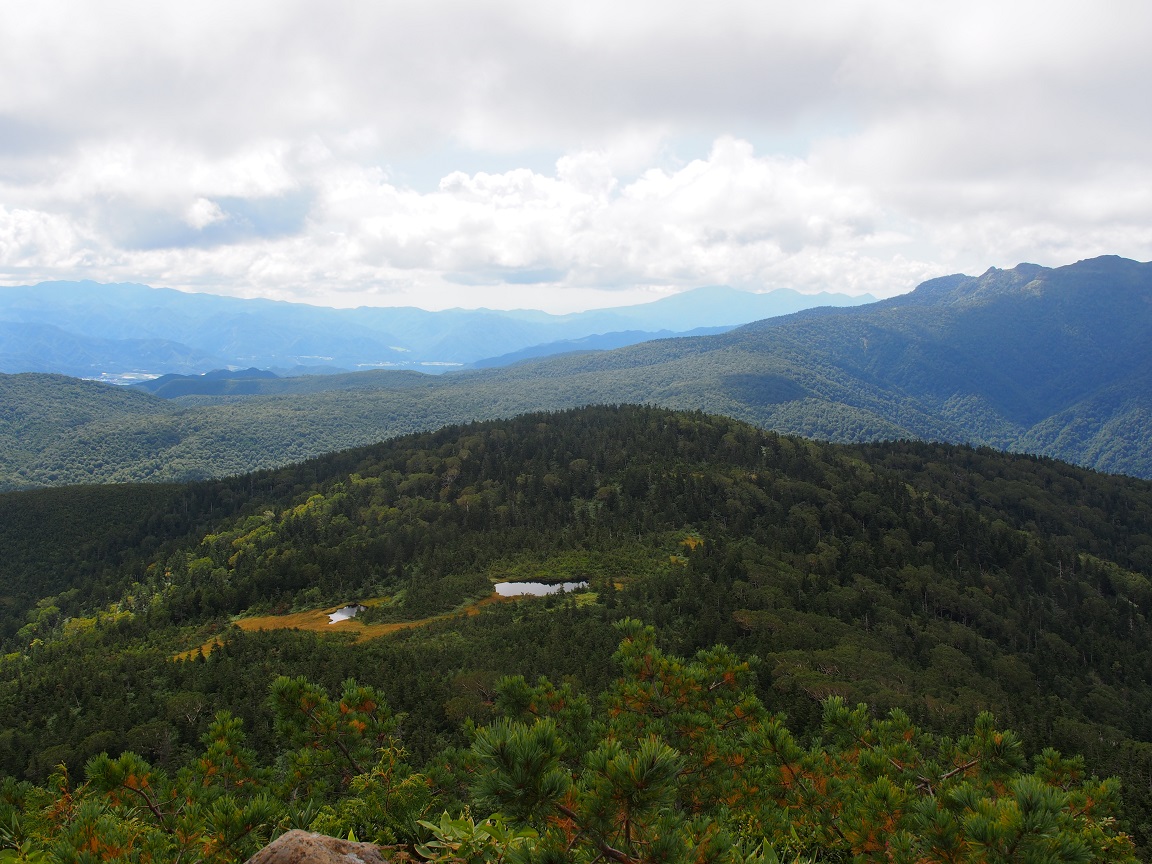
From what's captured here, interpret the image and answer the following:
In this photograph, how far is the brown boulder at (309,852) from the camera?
707 cm

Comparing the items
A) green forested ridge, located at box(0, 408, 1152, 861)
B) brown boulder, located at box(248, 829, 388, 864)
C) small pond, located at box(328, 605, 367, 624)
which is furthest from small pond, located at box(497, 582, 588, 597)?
brown boulder, located at box(248, 829, 388, 864)

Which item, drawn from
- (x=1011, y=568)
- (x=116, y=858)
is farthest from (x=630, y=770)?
(x=1011, y=568)

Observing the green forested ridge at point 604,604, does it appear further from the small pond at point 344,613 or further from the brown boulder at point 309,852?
the small pond at point 344,613

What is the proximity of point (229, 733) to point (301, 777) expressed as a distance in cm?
249

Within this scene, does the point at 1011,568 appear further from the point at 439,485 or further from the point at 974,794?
the point at 974,794

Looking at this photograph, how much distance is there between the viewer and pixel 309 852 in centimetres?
714

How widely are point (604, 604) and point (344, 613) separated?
133 feet

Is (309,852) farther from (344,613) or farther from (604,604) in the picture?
(344,613)

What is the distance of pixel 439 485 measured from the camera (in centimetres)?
14588

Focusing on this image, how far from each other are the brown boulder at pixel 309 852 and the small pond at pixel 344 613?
3622 inches

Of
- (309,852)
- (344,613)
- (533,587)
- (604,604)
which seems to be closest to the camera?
(309,852)

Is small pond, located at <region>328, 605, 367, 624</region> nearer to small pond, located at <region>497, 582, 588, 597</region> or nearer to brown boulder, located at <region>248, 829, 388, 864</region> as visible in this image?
small pond, located at <region>497, 582, 588, 597</region>

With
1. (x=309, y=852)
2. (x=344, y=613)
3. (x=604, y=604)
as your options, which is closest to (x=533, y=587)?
(x=604, y=604)

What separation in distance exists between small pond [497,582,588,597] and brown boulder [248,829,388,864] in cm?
8856
